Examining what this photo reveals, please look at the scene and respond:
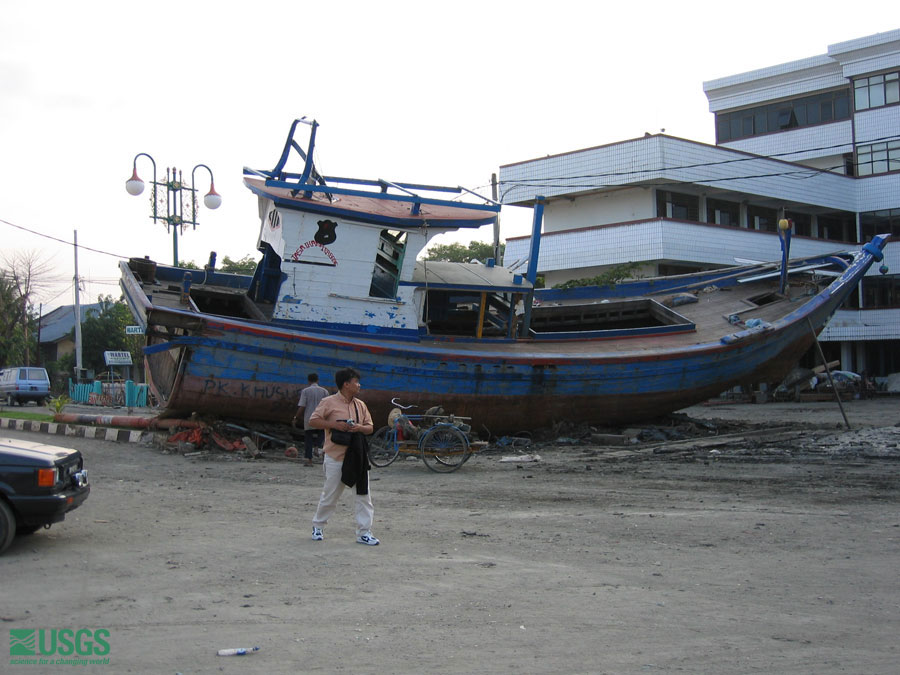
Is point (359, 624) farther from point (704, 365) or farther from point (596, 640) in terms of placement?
point (704, 365)

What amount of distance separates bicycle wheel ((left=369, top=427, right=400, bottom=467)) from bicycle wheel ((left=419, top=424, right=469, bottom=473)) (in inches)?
21.3

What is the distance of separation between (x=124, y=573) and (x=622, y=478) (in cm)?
573

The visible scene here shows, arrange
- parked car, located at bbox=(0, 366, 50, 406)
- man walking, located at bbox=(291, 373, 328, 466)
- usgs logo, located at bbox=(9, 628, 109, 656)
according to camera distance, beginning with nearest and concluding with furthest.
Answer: usgs logo, located at bbox=(9, 628, 109, 656) < man walking, located at bbox=(291, 373, 328, 466) < parked car, located at bbox=(0, 366, 50, 406)

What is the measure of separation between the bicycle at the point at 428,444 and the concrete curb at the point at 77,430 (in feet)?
14.0

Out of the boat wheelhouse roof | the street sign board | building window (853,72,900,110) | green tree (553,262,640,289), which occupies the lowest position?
the street sign board

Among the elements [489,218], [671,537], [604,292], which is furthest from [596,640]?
[604,292]

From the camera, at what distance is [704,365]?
1371cm

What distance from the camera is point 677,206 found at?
90.4ft

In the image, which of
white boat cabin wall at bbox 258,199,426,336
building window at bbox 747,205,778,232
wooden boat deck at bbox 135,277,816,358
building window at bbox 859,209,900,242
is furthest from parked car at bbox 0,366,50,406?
building window at bbox 859,209,900,242

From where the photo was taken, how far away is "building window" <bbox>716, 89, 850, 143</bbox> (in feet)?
102

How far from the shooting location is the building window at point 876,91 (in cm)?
2852

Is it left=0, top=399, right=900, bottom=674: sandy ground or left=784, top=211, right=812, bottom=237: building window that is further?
left=784, top=211, right=812, bottom=237: building window

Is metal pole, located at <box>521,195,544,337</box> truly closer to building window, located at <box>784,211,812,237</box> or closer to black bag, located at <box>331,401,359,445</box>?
black bag, located at <box>331,401,359,445</box>

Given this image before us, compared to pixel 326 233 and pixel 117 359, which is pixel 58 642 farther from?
pixel 117 359
